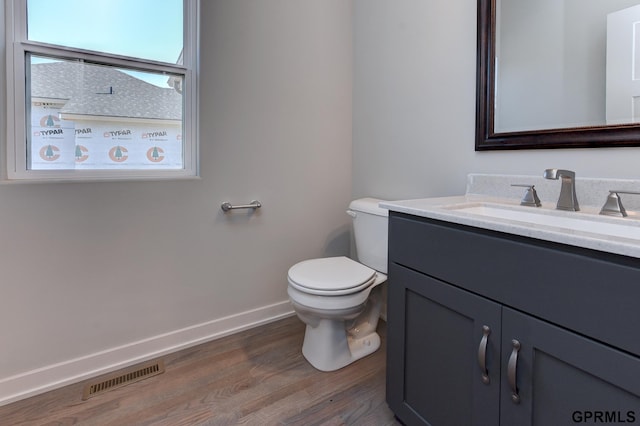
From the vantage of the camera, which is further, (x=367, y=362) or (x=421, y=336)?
(x=367, y=362)

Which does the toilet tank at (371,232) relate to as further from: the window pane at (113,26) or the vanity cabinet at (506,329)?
the window pane at (113,26)

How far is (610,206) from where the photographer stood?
1070 mm

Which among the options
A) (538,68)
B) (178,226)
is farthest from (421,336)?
(178,226)

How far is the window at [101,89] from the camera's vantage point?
1440 mm

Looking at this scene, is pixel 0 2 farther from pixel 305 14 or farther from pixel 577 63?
pixel 577 63

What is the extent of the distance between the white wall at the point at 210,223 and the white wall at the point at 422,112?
0.19 m

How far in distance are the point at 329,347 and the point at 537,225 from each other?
3.75 ft

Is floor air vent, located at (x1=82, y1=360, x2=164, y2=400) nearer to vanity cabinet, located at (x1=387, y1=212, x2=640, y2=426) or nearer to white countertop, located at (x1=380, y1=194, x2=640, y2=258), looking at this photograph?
vanity cabinet, located at (x1=387, y1=212, x2=640, y2=426)

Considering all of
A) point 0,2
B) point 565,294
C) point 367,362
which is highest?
point 0,2

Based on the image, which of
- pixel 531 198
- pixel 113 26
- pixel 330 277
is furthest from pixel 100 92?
pixel 531 198

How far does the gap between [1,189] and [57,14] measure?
2.59ft

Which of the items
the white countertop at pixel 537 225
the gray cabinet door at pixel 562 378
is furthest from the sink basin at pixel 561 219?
the gray cabinet door at pixel 562 378

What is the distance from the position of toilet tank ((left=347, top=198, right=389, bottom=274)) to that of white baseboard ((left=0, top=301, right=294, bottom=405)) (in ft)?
2.21

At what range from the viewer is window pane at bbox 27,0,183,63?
1.47 meters
